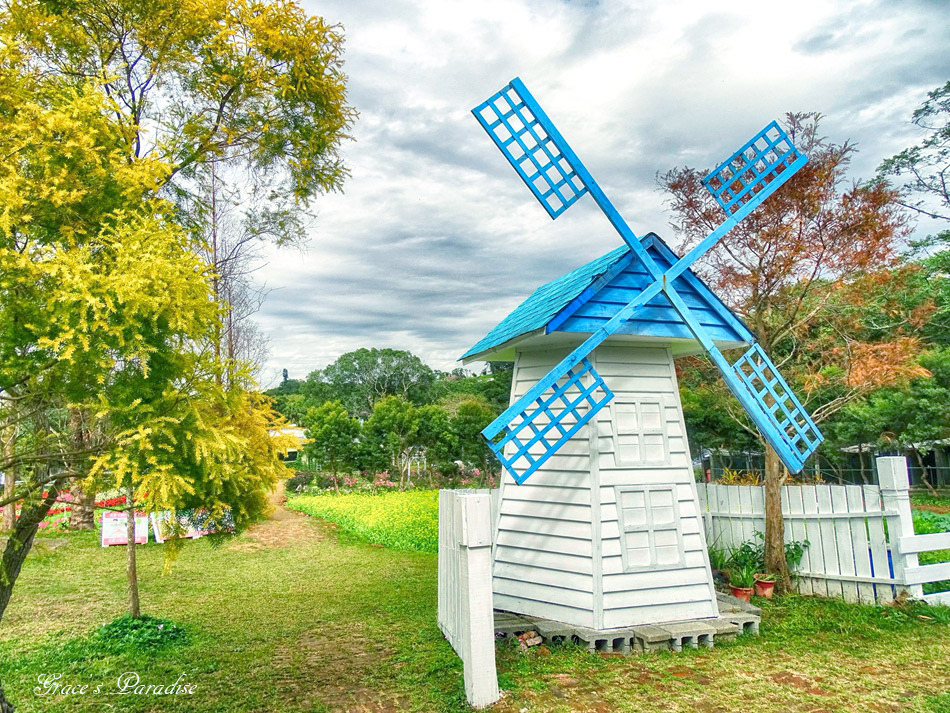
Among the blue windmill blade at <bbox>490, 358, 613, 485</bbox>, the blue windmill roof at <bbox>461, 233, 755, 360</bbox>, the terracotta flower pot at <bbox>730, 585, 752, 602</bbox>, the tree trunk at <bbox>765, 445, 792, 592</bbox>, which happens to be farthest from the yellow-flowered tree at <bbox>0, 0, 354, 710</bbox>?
the tree trunk at <bbox>765, 445, 792, 592</bbox>

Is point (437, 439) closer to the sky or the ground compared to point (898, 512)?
closer to the sky

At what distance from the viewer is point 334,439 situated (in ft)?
64.6

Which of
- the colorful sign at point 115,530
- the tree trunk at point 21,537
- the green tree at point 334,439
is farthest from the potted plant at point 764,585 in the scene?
the green tree at point 334,439

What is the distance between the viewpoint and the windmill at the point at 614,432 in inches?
221

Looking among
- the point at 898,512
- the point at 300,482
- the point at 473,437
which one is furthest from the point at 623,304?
the point at 300,482

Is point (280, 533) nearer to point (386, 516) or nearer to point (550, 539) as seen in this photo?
point (386, 516)

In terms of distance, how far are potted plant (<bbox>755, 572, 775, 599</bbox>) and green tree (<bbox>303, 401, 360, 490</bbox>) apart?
1470 centimetres

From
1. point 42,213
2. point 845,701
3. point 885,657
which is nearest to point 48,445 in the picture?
point 42,213

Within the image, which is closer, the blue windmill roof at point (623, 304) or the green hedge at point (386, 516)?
the blue windmill roof at point (623, 304)

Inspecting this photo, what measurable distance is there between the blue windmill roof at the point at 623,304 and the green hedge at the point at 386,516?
618 cm

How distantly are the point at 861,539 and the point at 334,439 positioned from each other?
52.0 feet

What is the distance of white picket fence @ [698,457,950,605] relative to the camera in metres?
6.38

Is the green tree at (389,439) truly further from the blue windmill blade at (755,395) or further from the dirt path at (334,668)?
the blue windmill blade at (755,395)

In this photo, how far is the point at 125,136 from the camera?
3.94 m
